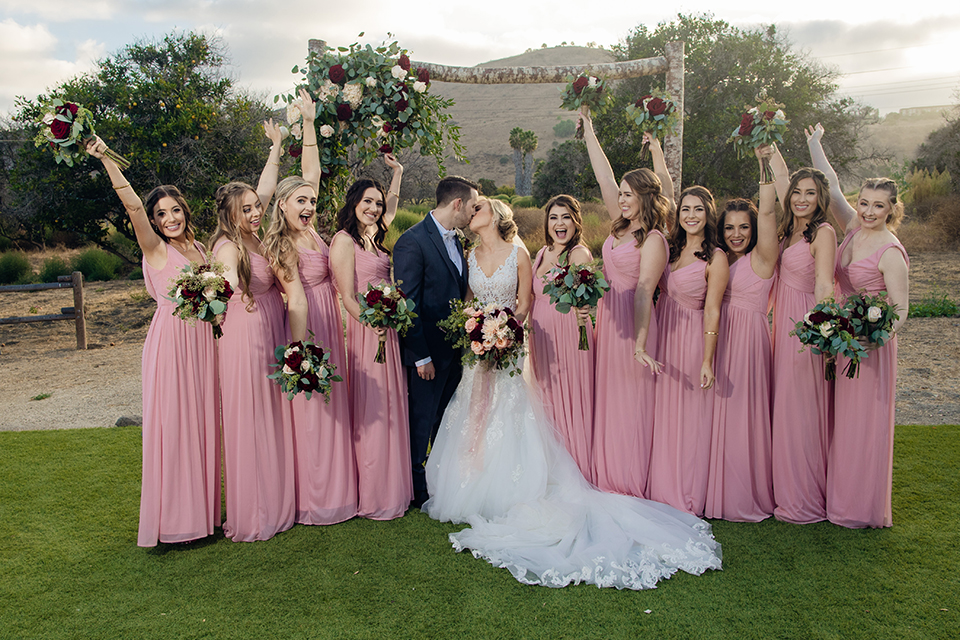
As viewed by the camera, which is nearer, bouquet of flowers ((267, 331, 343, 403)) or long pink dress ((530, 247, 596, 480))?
bouquet of flowers ((267, 331, 343, 403))

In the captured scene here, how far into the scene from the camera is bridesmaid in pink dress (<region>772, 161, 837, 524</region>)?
4.77 metres

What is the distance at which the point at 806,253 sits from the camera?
4.75 metres

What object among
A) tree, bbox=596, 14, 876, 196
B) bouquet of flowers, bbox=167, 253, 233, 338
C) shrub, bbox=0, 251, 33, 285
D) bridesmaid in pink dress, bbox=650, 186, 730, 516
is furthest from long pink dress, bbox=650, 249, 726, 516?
shrub, bbox=0, 251, 33, 285

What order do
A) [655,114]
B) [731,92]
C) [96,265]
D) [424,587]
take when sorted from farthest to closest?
[731,92], [96,265], [655,114], [424,587]

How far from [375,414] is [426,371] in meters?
0.51

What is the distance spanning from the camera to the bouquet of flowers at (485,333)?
4.71 m

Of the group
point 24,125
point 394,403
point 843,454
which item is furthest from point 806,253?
point 24,125

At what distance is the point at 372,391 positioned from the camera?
506 cm

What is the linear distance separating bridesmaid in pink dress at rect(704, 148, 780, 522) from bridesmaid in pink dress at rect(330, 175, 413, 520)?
7.86 feet

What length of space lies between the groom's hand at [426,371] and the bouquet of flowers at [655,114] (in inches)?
→ 101

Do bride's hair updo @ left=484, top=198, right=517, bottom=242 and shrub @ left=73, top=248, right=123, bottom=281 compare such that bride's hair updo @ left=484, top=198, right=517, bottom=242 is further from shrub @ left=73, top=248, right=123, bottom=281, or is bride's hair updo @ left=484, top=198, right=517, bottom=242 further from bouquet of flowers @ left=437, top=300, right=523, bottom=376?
shrub @ left=73, top=248, right=123, bottom=281

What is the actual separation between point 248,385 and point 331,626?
177 cm

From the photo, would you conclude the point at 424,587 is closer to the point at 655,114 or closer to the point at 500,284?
the point at 500,284

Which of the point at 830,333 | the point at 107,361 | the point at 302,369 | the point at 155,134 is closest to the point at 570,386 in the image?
the point at 830,333
